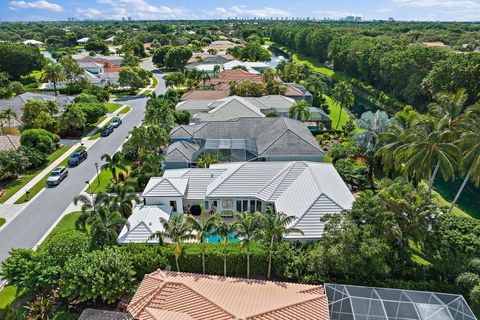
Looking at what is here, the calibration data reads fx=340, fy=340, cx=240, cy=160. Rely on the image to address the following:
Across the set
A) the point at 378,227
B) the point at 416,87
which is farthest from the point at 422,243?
the point at 416,87

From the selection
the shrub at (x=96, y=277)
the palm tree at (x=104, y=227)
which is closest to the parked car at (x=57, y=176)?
the palm tree at (x=104, y=227)

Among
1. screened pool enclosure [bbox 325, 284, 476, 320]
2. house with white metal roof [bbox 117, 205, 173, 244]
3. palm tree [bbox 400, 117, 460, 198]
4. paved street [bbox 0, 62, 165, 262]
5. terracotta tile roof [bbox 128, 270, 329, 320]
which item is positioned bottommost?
paved street [bbox 0, 62, 165, 262]

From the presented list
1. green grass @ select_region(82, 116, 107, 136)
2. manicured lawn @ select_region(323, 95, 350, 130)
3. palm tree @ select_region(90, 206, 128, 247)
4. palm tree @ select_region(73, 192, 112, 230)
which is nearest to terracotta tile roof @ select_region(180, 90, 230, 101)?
green grass @ select_region(82, 116, 107, 136)

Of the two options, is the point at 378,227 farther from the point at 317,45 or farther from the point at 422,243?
the point at 317,45

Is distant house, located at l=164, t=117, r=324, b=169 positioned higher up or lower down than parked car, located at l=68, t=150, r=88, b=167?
higher up

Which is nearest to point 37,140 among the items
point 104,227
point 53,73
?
point 104,227

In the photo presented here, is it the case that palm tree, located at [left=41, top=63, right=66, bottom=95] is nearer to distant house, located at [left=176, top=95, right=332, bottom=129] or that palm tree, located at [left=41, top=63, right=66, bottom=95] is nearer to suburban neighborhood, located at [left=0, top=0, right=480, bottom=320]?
suburban neighborhood, located at [left=0, top=0, right=480, bottom=320]
